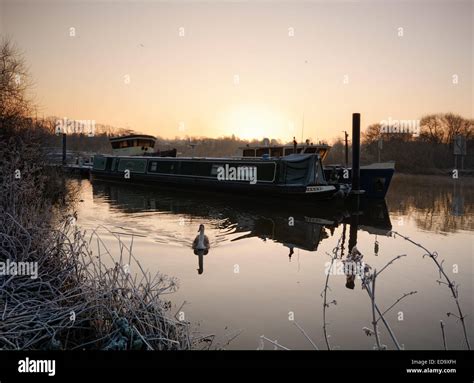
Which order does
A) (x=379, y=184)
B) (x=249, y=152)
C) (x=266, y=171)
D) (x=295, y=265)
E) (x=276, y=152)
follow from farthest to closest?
(x=249, y=152) < (x=276, y=152) < (x=379, y=184) < (x=266, y=171) < (x=295, y=265)

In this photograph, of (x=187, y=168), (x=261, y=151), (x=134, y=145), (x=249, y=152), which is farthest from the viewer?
(x=134, y=145)

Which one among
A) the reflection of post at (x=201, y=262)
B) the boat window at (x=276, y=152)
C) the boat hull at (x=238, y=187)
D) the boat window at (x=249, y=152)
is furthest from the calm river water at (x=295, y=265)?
the boat window at (x=249, y=152)

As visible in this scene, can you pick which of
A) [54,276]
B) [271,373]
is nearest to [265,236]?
[54,276]

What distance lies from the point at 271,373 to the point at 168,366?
20.7 inches

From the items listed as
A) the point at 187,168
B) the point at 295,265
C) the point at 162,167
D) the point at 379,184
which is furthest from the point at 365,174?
the point at 295,265

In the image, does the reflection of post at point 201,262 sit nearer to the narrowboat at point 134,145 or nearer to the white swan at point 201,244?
the white swan at point 201,244

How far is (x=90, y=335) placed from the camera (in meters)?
3.67

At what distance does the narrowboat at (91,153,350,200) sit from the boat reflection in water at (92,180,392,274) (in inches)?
25.2

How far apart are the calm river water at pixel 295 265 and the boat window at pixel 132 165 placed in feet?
30.3

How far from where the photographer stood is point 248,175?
62.1 ft

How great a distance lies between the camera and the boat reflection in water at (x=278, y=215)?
36.8 ft

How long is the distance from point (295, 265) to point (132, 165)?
21878 millimetres

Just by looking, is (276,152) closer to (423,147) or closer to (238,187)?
(238,187)

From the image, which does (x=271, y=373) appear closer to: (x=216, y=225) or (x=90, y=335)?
(x=90, y=335)
